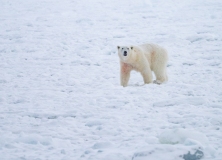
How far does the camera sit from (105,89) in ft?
23.3

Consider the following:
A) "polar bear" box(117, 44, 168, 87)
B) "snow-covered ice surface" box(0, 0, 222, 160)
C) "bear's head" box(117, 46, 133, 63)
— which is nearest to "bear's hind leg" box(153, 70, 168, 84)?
"polar bear" box(117, 44, 168, 87)

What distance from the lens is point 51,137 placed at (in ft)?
14.9

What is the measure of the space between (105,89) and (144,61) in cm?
107

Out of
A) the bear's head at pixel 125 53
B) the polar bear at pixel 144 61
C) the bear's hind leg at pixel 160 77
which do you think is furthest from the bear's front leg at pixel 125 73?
the bear's hind leg at pixel 160 77

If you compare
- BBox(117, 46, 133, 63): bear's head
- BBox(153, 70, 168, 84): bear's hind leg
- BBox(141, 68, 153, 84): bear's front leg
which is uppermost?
BBox(117, 46, 133, 63): bear's head

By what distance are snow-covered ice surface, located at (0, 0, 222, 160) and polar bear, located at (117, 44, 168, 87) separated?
0.98 feet

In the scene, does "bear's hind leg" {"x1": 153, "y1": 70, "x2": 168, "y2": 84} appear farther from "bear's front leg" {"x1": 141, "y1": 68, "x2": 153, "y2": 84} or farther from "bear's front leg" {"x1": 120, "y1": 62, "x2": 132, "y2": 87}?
"bear's front leg" {"x1": 120, "y1": 62, "x2": 132, "y2": 87}

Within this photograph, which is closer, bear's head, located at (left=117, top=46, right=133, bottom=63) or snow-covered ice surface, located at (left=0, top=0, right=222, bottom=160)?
snow-covered ice surface, located at (left=0, top=0, right=222, bottom=160)

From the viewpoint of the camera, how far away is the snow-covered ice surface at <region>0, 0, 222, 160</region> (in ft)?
13.6

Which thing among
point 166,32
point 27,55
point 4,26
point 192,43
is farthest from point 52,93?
point 4,26

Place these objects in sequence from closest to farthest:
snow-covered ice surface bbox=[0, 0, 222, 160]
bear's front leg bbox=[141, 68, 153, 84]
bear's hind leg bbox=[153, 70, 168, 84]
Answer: snow-covered ice surface bbox=[0, 0, 222, 160] < bear's front leg bbox=[141, 68, 153, 84] < bear's hind leg bbox=[153, 70, 168, 84]

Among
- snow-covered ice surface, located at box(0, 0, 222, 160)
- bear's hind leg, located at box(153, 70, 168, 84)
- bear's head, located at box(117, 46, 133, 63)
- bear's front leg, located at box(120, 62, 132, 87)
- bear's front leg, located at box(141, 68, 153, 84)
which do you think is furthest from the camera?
bear's hind leg, located at box(153, 70, 168, 84)

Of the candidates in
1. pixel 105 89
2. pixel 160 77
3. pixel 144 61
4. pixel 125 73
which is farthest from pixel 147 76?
pixel 105 89

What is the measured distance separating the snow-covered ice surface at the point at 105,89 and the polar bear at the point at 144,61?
298mm
